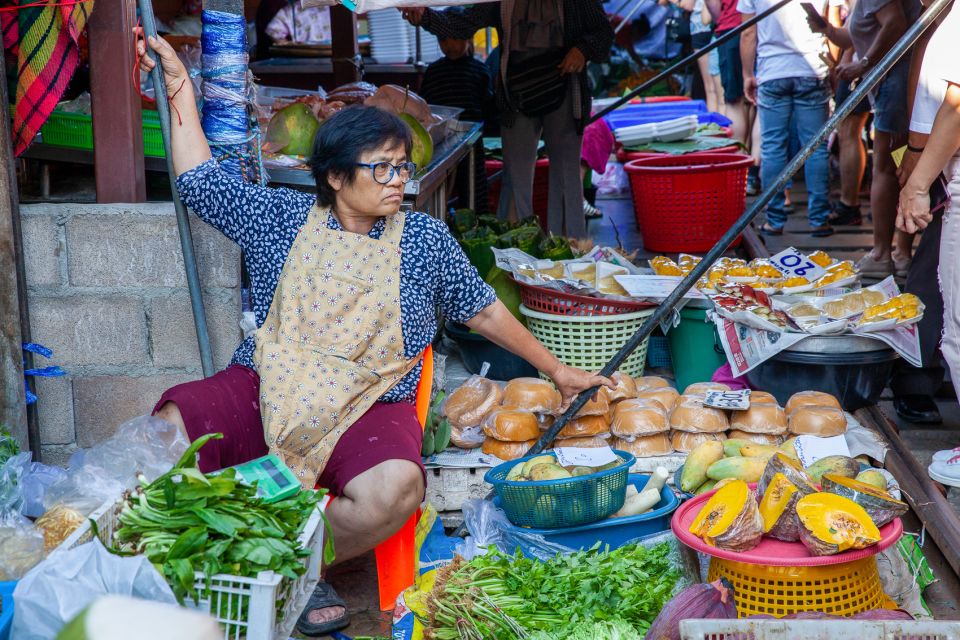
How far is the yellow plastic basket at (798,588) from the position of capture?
2.68 metres

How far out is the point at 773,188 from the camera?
3.58 m

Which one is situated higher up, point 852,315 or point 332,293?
point 332,293

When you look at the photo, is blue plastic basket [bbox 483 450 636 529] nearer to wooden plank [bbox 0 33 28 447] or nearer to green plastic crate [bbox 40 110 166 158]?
wooden plank [bbox 0 33 28 447]

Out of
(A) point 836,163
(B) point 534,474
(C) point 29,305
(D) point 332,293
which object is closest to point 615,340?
(B) point 534,474

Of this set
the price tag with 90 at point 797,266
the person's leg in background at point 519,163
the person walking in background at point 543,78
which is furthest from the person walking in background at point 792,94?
the price tag with 90 at point 797,266

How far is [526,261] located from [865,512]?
7.52 feet

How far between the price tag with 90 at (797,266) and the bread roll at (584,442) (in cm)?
149

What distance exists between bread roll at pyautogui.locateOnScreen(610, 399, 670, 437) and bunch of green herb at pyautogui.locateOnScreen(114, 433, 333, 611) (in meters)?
1.71

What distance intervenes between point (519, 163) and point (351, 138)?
382cm

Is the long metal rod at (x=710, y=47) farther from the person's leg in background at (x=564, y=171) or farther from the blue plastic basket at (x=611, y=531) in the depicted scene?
the blue plastic basket at (x=611, y=531)

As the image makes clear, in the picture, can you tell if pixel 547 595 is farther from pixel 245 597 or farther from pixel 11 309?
pixel 11 309

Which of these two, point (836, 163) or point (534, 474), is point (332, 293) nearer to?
point (534, 474)

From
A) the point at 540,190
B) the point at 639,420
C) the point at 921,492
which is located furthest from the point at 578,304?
the point at 540,190

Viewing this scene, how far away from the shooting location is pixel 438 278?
10.5ft
